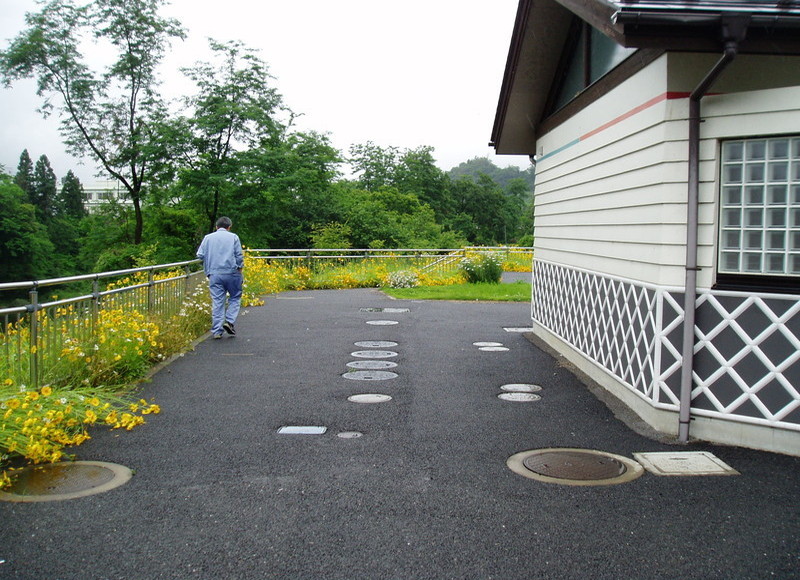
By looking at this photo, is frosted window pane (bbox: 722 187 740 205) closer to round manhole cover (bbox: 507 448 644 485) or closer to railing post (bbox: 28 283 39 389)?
round manhole cover (bbox: 507 448 644 485)

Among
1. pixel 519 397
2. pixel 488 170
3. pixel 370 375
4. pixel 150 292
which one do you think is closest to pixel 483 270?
pixel 150 292

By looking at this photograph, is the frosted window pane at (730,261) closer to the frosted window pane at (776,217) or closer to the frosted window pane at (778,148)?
the frosted window pane at (776,217)

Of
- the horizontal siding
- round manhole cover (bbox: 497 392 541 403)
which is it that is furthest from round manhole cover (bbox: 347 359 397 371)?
the horizontal siding

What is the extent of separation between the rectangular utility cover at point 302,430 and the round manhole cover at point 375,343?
453 centimetres

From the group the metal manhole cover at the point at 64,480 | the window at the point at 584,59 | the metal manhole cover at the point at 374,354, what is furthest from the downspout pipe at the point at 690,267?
the metal manhole cover at the point at 374,354

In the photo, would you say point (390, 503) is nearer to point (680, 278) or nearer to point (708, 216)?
point (680, 278)

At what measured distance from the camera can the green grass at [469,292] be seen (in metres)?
18.0

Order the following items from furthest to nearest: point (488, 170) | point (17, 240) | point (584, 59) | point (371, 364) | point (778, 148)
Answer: point (488, 170)
point (17, 240)
point (371, 364)
point (584, 59)
point (778, 148)

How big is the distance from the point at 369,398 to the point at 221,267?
16.4 feet

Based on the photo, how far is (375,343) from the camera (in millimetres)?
10914

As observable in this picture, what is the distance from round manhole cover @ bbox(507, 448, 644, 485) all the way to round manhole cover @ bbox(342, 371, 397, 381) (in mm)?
3135

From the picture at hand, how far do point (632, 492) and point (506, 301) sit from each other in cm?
1316

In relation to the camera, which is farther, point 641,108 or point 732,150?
point 641,108

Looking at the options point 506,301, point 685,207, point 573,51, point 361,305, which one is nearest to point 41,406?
point 685,207
